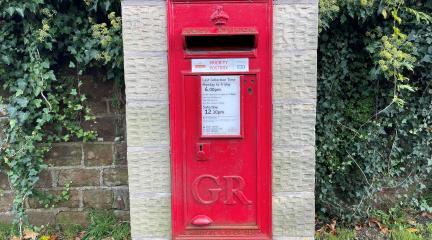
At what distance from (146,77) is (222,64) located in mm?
454

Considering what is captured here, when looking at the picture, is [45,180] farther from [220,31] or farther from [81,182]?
[220,31]

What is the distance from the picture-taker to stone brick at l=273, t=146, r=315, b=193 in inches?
91.4

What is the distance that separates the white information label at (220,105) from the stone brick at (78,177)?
4.65 ft

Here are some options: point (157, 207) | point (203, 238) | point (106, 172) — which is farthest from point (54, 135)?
point (203, 238)

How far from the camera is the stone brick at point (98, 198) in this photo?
10.5ft

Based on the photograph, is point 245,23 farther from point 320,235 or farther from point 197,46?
point 320,235

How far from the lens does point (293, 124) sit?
2299 millimetres

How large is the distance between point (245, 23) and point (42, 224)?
2291mm

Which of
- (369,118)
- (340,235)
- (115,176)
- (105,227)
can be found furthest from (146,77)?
(340,235)

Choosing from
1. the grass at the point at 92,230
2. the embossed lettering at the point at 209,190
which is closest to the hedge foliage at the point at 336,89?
the grass at the point at 92,230

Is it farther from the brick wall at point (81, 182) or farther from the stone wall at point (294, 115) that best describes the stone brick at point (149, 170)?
the brick wall at point (81, 182)

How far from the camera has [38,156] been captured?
3.04m

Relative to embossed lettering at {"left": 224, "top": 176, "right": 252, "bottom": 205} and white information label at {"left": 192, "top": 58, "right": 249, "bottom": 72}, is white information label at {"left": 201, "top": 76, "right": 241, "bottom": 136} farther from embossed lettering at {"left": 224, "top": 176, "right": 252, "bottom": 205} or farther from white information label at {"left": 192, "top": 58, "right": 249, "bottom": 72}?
embossed lettering at {"left": 224, "top": 176, "right": 252, "bottom": 205}

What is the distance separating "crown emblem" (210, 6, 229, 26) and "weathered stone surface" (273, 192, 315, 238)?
1.03m
